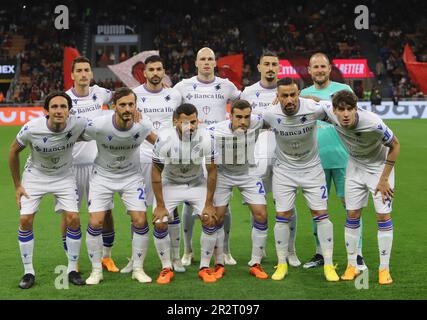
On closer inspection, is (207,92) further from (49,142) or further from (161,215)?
(49,142)

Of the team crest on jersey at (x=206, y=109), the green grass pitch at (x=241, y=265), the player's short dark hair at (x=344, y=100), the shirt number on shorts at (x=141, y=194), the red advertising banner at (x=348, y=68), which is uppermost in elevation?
the red advertising banner at (x=348, y=68)

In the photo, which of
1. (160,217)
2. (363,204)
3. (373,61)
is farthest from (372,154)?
(373,61)

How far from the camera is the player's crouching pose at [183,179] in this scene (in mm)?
6477

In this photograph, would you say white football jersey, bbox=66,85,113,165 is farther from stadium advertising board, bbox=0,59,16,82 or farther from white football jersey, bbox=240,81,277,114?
stadium advertising board, bbox=0,59,16,82

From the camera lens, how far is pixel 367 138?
6.28 meters

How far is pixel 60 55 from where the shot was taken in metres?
36.2

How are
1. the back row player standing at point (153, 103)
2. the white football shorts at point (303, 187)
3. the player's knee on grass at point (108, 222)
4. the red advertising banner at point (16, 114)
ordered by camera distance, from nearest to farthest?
the white football shorts at point (303, 187) → the player's knee on grass at point (108, 222) → the back row player standing at point (153, 103) → the red advertising banner at point (16, 114)

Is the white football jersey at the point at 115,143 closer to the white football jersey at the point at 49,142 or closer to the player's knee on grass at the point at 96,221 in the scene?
the white football jersey at the point at 49,142

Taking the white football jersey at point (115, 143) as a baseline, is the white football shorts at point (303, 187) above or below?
below

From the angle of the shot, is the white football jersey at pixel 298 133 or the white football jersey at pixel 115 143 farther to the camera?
the white football jersey at pixel 298 133

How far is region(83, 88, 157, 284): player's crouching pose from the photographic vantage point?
6410 mm

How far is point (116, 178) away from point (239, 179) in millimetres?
1299

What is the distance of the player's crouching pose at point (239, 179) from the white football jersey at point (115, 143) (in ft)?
2.72

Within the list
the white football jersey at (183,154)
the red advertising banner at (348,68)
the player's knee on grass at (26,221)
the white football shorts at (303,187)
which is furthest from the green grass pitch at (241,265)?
the red advertising banner at (348,68)
